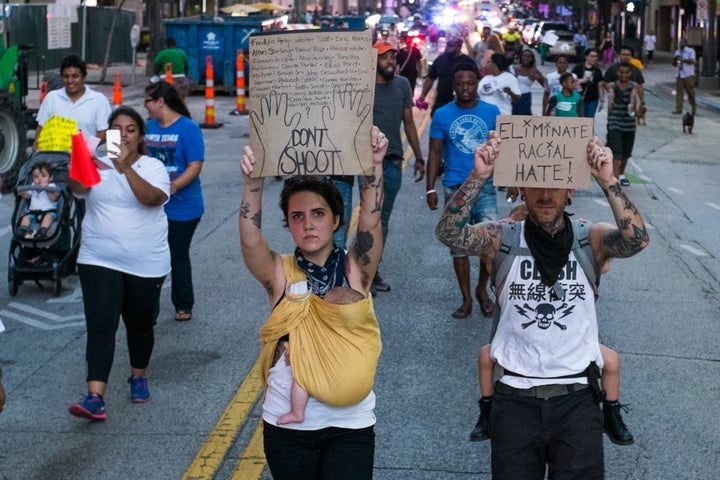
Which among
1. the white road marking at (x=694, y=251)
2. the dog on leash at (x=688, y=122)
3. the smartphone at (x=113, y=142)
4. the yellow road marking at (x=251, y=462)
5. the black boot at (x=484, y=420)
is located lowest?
the white road marking at (x=694, y=251)

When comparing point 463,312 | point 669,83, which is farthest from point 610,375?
point 669,83

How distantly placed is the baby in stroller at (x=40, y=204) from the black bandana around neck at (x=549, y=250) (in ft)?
21.3

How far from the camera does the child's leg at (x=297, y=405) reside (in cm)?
424

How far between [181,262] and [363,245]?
4.74 meters

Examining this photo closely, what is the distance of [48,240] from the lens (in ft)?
33.9

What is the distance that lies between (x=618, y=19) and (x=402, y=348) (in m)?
62.6

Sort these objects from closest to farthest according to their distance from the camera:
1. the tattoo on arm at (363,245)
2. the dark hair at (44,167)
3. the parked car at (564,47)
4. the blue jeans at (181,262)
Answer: the tattoo on arm at (363,245) < the blue jeans at (181,262) < the dark hair at (44,167) < the parked car at (564,47)

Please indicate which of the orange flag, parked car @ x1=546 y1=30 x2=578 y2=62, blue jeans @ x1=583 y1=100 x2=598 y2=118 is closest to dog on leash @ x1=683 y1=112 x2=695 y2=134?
blue jeans @ x1=583 y1=100 x2=598 y2=118

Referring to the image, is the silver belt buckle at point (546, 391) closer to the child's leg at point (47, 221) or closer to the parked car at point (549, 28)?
the child's leg at point (47, 221)

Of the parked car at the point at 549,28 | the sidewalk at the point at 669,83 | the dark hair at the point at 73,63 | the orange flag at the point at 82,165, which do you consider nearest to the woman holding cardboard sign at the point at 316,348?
the orange flag at the point at 82,165

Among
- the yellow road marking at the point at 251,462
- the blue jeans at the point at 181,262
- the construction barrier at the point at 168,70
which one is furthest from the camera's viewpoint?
the construction barrier at the point at 168,70

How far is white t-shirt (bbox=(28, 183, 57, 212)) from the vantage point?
10.6m

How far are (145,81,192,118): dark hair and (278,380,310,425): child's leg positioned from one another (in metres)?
4.54

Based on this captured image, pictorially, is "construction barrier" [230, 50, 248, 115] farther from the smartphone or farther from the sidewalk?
the smartphone
